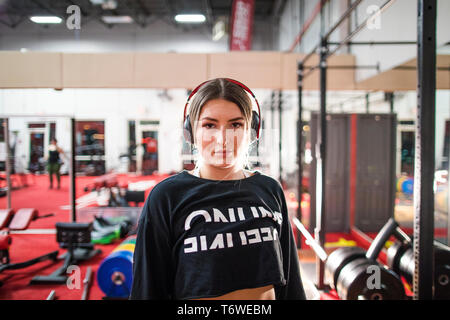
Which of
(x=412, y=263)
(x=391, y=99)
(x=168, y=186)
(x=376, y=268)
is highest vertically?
(x=391, y=99)

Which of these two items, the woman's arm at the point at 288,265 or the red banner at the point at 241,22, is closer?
the woman's arm at the point at 288,265

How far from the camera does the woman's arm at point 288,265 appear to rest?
3.19 ft

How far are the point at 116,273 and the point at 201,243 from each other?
2037 millimetres

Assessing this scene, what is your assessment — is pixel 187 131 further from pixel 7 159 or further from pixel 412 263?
pixel 412 263

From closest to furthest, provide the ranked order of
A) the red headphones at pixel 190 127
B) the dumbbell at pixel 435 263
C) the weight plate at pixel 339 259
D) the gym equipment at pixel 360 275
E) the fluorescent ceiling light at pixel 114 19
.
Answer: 1. the red headphones at pixel 190 127
2. the fluorescent ceiling light at pixel 114 19
3. the gym equipment at pixel 360 275
4. the dumbbell at pixel 435 263
5. the weight plate at pixel 339 259

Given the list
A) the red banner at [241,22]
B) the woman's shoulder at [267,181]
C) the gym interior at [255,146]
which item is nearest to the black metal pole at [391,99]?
the gym interior at [255,146]

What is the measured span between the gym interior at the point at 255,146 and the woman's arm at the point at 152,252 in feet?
0.88

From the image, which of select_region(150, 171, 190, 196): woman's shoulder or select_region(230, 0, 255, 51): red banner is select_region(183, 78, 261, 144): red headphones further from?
select_region(230, 0, 255, 51): red banner

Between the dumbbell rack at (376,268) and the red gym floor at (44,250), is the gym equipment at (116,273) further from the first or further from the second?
the dumbbell rack at (376,268)

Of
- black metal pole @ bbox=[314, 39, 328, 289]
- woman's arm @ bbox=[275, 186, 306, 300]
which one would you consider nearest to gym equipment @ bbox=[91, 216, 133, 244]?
black metal pole @ bbox=[314, 39, 328, 289]

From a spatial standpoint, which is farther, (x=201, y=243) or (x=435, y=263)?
(x=435, y=263)

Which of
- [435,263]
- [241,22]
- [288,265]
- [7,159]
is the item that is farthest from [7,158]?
[241,22]

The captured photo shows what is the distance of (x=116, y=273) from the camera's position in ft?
7.94

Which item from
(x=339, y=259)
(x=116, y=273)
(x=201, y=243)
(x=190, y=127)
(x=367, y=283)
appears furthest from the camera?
(x=116, y=273)
